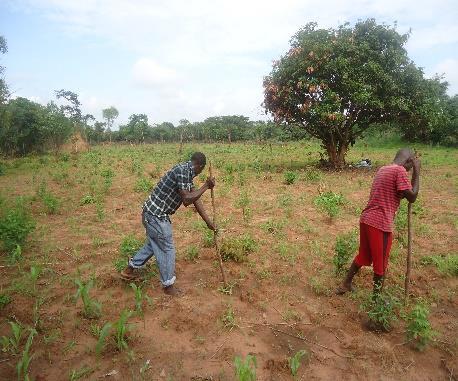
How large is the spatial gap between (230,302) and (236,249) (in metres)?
1.18

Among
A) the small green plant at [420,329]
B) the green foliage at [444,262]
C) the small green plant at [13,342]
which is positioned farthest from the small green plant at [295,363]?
the green foliage at [444,262]

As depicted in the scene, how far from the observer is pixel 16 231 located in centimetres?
572

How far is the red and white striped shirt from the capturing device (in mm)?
3832

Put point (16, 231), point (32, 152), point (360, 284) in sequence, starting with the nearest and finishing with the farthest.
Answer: point (360, 284)
point (16, 231)
point (32, 152)

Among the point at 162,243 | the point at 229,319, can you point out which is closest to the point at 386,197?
the point at 229,319

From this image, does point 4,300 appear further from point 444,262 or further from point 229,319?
point 444,262

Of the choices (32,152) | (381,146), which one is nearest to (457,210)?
(381,146)

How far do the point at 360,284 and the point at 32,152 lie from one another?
1049 inches

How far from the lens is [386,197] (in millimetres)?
3883

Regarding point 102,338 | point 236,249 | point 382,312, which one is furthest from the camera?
point 236,249

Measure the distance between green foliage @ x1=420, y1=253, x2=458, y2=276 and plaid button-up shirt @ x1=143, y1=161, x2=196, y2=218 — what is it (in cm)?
352

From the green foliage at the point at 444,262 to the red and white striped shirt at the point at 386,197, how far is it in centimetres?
179

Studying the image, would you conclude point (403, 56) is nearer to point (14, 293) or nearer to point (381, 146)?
point (14, 293)

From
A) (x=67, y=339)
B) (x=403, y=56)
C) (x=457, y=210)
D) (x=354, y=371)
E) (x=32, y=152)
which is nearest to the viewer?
(x=354, y=371)
